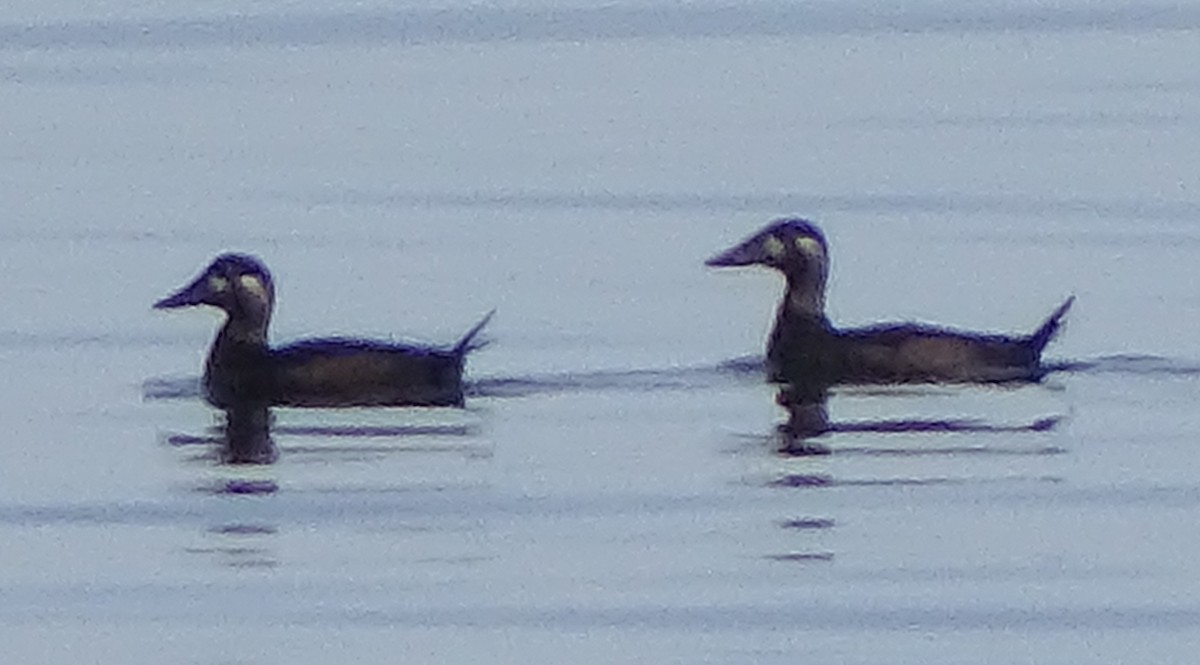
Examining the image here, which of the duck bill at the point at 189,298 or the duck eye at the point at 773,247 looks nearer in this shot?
the duck bill at the point at 189,298

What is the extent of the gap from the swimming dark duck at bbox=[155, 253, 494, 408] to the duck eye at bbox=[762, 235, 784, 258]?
1547 mm

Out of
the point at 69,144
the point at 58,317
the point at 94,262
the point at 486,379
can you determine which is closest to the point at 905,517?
the point at 486,379

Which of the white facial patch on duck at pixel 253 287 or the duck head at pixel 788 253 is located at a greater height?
the duck head at pixel 788 253

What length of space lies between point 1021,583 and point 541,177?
12.5 metres

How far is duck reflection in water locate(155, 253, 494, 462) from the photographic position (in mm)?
21641

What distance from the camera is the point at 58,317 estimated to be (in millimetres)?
24094

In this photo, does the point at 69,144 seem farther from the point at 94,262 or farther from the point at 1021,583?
the point at 1021,583

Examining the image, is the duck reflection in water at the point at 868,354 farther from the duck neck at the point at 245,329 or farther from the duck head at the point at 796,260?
the duck neck at the point at 245,329

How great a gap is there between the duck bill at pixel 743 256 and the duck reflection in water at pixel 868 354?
0.12 ft

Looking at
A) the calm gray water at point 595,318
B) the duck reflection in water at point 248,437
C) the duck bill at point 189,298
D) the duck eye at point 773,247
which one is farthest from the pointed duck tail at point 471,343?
the duck eye at point 773,247

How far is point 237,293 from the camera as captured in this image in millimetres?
22531

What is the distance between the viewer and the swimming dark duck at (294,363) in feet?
71.0

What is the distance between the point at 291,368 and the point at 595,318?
8.03ft

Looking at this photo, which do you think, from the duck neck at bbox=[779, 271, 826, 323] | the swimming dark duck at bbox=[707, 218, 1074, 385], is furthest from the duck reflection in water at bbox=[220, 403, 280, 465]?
the duck neck at bbox=[779, 271, 826, 323]
